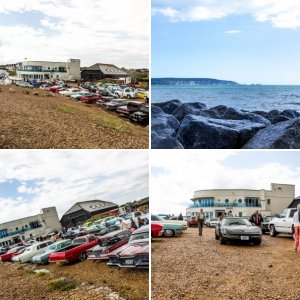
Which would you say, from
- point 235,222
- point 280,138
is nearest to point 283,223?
point 235,222

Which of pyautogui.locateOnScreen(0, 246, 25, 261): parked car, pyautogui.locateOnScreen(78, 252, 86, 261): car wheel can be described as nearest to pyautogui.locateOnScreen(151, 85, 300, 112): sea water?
pyautogui.locateOnScreen(78, 252, 86, 261): car wheel

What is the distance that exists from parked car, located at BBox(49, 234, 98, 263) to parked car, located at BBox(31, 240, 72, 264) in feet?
0.07

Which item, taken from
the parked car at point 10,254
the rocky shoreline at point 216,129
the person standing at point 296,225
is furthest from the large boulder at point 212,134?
the parked car at point 10,254

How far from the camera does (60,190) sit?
326cm

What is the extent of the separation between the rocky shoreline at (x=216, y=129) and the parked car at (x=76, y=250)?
85 centimetres

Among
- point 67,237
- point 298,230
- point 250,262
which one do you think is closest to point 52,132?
point 67,237

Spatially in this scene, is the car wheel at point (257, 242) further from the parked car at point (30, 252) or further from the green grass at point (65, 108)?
the green grass at point (65, 108)

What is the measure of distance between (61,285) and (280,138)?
1.88 metres

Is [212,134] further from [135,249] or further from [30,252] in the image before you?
[30,252]

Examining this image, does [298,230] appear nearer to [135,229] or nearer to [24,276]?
[135,229]

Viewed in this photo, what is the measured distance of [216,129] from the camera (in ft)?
11.1

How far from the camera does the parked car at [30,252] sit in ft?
10.6

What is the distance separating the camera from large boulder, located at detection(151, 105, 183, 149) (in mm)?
3332

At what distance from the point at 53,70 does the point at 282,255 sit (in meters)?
2.15
